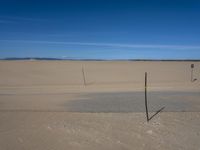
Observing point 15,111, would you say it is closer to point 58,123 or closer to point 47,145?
point 58,123

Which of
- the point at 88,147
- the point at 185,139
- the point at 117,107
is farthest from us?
the point at 117,107

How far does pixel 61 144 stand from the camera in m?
9.08

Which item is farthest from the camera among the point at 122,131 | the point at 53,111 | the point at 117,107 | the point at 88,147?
the point at 117,107

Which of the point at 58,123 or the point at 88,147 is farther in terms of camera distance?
the point at 58,123

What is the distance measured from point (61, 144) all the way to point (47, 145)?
0.36m

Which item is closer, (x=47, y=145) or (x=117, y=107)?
(x=47, y=145)

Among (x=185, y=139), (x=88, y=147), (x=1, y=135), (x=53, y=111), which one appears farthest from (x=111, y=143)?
(x=53, y=111)

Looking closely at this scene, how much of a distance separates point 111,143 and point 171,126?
2.50 meters

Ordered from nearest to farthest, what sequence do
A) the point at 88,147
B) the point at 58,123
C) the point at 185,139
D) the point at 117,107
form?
the point at 88,147, the point at 185,139, the point at 58,123, the point at 117,107

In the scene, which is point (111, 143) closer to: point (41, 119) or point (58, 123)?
point (58, 123)

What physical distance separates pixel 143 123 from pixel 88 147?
274cm

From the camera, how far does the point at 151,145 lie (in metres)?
A: 8.99

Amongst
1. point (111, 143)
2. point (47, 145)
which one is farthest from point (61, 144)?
point (111, 143)

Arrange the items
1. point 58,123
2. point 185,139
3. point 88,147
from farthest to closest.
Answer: point 58,123 → point 185,139 → point 88,147
